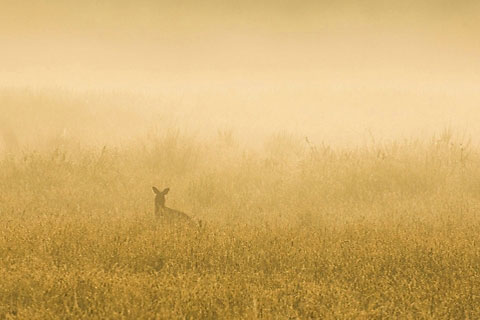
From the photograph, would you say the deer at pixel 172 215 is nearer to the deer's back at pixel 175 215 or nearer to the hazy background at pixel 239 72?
the deer's back at pixel 175 215

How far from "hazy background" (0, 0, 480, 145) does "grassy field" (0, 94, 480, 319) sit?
4.17 meters

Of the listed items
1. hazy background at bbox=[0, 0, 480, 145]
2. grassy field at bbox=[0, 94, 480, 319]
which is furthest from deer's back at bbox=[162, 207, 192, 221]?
hazy background at bbox=[0, 0, 480, 145]

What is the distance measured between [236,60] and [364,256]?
30261 millimetres

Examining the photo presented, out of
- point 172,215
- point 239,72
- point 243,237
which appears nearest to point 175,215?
point 172,215

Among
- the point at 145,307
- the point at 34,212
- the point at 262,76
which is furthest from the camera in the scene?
the point at 262,76

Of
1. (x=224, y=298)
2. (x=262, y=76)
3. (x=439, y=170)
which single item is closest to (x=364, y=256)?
(x=224, y=298)

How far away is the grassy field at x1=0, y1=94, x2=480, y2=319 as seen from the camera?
11.0ft

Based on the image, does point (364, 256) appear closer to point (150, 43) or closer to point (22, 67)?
point (22, 67)

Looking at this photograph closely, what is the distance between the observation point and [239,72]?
31.4 meters

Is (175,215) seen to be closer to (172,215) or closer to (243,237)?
(172,215)

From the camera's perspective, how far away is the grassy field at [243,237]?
3.36 m

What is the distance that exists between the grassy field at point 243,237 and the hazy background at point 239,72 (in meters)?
4.17

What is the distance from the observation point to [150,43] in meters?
34.5

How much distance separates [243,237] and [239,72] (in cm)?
2731
